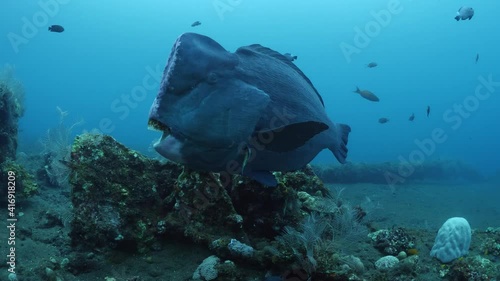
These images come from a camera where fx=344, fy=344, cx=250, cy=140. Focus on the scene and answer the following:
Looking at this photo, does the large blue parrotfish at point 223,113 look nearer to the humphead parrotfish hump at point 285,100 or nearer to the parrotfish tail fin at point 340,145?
the humphead parrotfish hump at point 285,100

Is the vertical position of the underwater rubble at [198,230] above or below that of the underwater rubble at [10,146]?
below

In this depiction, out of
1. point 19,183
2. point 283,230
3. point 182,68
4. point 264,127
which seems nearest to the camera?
point 182,68

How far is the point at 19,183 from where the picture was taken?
664 cm

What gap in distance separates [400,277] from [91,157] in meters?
4.22

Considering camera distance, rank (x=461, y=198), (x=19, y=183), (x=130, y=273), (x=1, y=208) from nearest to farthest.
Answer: (x=130, y=273), (x=1, y=208), (x=19, y=183), (x=461, y=198)

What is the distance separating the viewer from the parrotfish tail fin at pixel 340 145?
150 inches

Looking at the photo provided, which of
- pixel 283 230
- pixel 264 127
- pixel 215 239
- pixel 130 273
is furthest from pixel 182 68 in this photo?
pixel 283 230

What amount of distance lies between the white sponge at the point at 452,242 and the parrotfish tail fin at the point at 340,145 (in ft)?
9.86

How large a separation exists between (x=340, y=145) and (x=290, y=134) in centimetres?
150

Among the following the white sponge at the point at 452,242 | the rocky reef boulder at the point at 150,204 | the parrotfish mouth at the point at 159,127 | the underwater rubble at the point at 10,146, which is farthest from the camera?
the underwater rubble at the point at 10,146

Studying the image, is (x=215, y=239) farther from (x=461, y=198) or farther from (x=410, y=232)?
(x=461, y=198)

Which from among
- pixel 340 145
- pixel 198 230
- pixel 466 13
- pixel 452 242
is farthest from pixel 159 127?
pixel 466 13

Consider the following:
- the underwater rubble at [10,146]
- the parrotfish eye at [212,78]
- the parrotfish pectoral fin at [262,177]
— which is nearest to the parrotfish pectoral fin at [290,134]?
the parrotfish pectoral fin at [262,177]

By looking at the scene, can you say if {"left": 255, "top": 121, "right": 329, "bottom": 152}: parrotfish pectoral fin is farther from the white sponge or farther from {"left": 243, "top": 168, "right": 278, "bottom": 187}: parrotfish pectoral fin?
the white sponge
